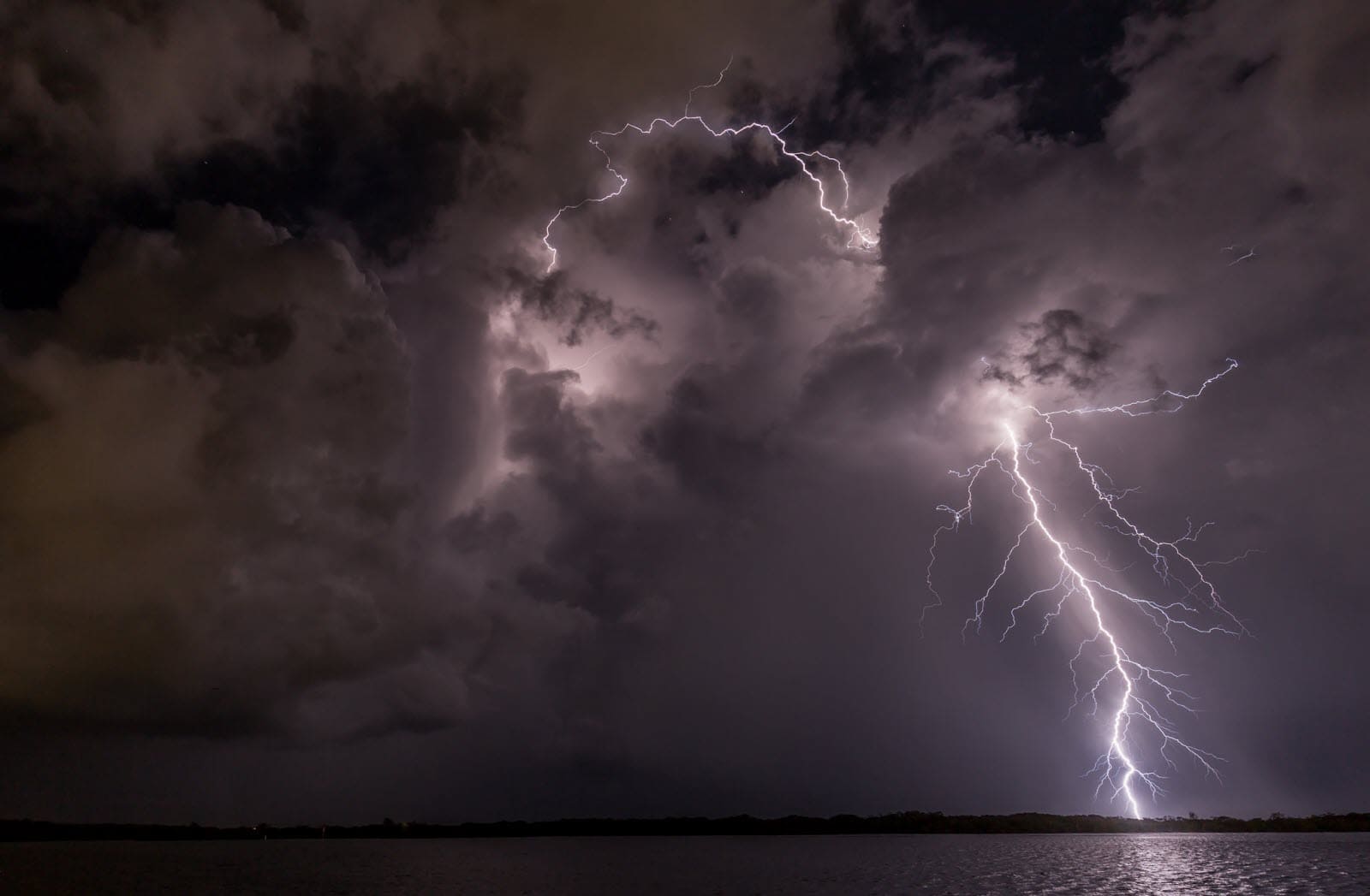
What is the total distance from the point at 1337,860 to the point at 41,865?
96.9m

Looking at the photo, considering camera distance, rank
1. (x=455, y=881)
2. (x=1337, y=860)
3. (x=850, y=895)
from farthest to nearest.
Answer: (x=1337, y=860) → (x=455, y=881) → (x=850, y=895)

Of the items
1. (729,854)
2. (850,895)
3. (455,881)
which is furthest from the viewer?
(729,854)

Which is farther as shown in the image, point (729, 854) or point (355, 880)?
point (729, 854)

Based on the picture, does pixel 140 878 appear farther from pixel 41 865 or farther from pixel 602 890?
pixel 602 890

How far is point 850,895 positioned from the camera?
126 ft

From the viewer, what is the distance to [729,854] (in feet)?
278

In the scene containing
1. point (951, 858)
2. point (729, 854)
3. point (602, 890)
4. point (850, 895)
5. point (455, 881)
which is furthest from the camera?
point (729, 854)

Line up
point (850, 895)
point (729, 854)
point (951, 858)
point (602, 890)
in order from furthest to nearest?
point (729, 854) < point (951, 858) < point (602, 890) < point (850, 895)

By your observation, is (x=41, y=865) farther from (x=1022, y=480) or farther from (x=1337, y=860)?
Result: (x=1337, y=860)

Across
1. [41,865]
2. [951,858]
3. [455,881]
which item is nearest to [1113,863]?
[951,858]

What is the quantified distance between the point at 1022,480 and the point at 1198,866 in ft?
105

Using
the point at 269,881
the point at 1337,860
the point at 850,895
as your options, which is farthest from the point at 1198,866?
the point at 269,881

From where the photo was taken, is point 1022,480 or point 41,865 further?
point 41,865

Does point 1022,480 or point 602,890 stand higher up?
point 1022,480
